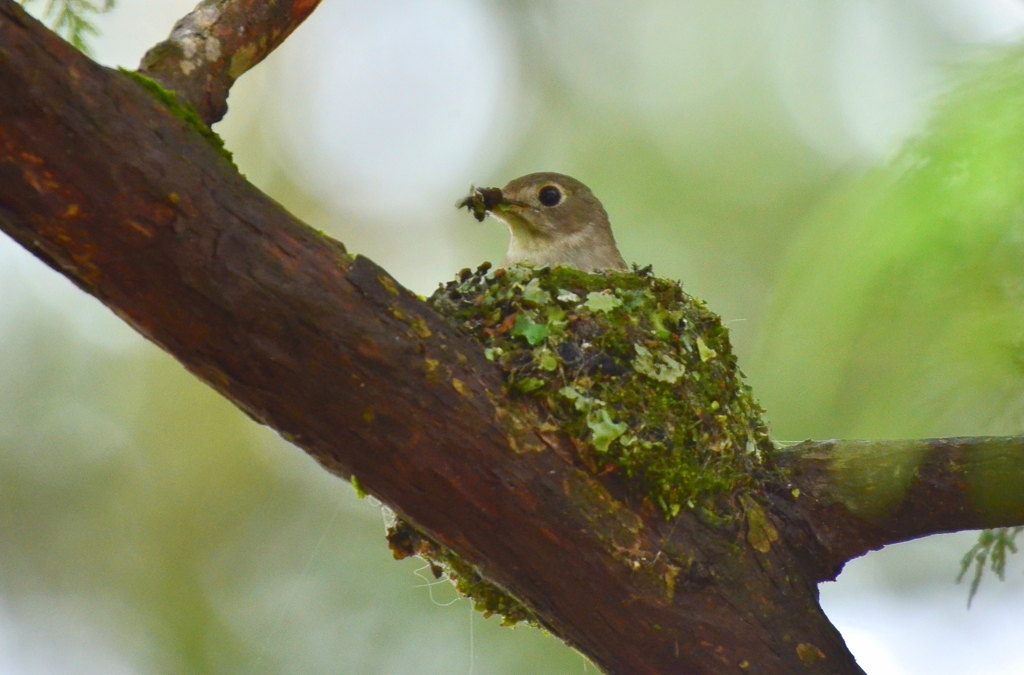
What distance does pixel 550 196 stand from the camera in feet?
19.3

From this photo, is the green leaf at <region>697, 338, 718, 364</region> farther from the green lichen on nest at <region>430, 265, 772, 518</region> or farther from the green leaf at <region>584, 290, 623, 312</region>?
the green leaf at <region>584, 290, 623, 312</region>

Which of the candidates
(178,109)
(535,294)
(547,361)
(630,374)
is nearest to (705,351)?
(630,374)

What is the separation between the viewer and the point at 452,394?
2.97 m

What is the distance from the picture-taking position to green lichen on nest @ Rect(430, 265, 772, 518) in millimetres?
3178

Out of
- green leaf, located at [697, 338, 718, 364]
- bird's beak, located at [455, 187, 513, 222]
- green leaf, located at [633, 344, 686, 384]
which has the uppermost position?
bird's beak, located at [455, 187, 513, 222]

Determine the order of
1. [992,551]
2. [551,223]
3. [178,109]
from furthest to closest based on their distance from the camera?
[551,223] → [992,551] → [178,109]

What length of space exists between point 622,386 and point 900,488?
2.91 ft

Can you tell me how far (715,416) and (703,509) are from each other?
0.56 m

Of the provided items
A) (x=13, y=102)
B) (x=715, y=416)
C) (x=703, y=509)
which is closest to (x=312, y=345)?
(x=13, y=102)

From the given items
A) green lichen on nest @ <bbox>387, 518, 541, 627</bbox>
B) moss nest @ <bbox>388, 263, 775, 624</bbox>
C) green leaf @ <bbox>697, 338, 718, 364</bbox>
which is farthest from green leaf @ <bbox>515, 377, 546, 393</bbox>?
green leaf @ <bbox>697, 338, 718, 364</bbox>

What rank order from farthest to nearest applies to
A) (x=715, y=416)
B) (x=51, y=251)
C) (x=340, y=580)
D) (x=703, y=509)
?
1. (x=340, y=580)
2. (x=715, y=416)
3. (x=703, y=509)
4. (x=51, y=251)

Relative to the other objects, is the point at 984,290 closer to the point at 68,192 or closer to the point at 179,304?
the point at 179,304

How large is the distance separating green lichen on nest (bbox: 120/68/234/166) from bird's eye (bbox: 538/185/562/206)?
124 inches

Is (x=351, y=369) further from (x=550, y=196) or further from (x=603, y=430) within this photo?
(x=550, y=196)
